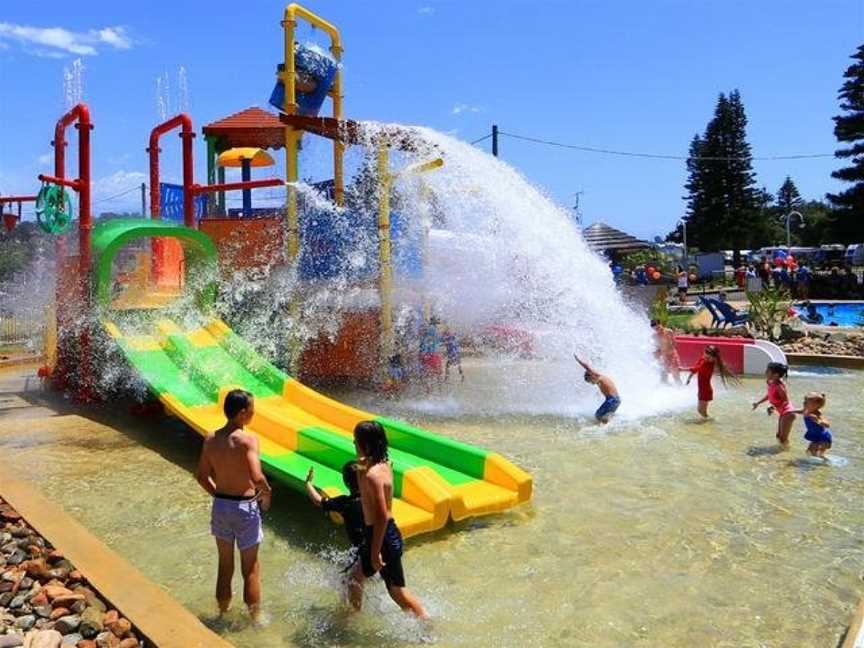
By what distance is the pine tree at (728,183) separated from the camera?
146 feet

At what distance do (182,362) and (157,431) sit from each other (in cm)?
81

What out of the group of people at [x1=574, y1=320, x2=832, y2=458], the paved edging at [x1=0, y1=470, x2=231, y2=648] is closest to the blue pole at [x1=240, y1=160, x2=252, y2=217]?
the group of people at [x1=574, y1=320, x2=832, y2=458]

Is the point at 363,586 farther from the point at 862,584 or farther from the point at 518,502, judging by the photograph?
the point at 862,584

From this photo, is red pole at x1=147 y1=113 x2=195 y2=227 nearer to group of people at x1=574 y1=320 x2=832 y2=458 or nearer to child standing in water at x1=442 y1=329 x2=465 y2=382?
child standing in water at x1=442 y1=329 x2=465 y2=382

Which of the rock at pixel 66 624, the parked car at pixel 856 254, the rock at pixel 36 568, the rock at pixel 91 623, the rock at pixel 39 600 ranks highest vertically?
the parked car at pixel 856 254

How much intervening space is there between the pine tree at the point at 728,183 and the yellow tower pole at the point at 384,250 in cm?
3766

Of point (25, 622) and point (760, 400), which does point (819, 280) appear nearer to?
point (760, 400)

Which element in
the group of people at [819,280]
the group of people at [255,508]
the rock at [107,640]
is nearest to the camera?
the rock at [107,640]

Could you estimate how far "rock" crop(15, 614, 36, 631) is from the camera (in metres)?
3.53

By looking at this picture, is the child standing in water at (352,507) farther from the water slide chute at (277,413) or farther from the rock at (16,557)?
the rock at (16,557)

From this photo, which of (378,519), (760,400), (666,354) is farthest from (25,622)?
(666,354)

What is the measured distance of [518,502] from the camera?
18.7 feet

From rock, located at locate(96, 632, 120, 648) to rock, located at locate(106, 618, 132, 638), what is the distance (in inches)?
1.1

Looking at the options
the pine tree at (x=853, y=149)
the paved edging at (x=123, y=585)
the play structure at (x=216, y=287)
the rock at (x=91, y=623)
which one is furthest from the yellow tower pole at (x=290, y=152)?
the pine tree at (x=853, y=149)
